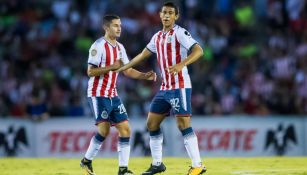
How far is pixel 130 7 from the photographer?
26.5m

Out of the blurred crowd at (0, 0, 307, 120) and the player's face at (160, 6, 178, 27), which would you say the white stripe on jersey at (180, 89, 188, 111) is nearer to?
the player's face at (160, 6, 178, 27)

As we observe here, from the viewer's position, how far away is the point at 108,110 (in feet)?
46.2

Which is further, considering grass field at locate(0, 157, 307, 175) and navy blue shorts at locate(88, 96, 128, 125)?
grass field at locate(0, 157, 307, 175)

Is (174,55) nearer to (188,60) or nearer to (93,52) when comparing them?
(188,60)

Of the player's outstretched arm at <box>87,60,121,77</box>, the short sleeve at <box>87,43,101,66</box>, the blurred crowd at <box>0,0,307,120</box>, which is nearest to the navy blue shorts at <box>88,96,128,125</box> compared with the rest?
the player's outstretched arm at <box>87,60,121,77</box>

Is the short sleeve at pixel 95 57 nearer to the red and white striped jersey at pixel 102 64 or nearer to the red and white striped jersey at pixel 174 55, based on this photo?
the red and white striped jersey at pixel 102 64

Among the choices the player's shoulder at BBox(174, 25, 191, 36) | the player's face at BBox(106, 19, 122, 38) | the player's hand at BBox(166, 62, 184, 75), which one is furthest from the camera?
the player's face at BBox(106, 19, 122, 38)

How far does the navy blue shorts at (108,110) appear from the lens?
14109mm

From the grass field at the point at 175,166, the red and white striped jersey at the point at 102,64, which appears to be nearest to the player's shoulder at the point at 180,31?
the red and white striped jersey at the point at 102,64

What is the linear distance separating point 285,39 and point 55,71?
6349 mm

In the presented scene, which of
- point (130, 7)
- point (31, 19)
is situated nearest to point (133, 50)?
point (130, 7)

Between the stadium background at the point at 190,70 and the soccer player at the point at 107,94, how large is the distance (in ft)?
25.3

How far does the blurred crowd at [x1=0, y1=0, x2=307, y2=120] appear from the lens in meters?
23.0

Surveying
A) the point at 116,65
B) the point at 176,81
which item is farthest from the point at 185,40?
the point at 116,65
